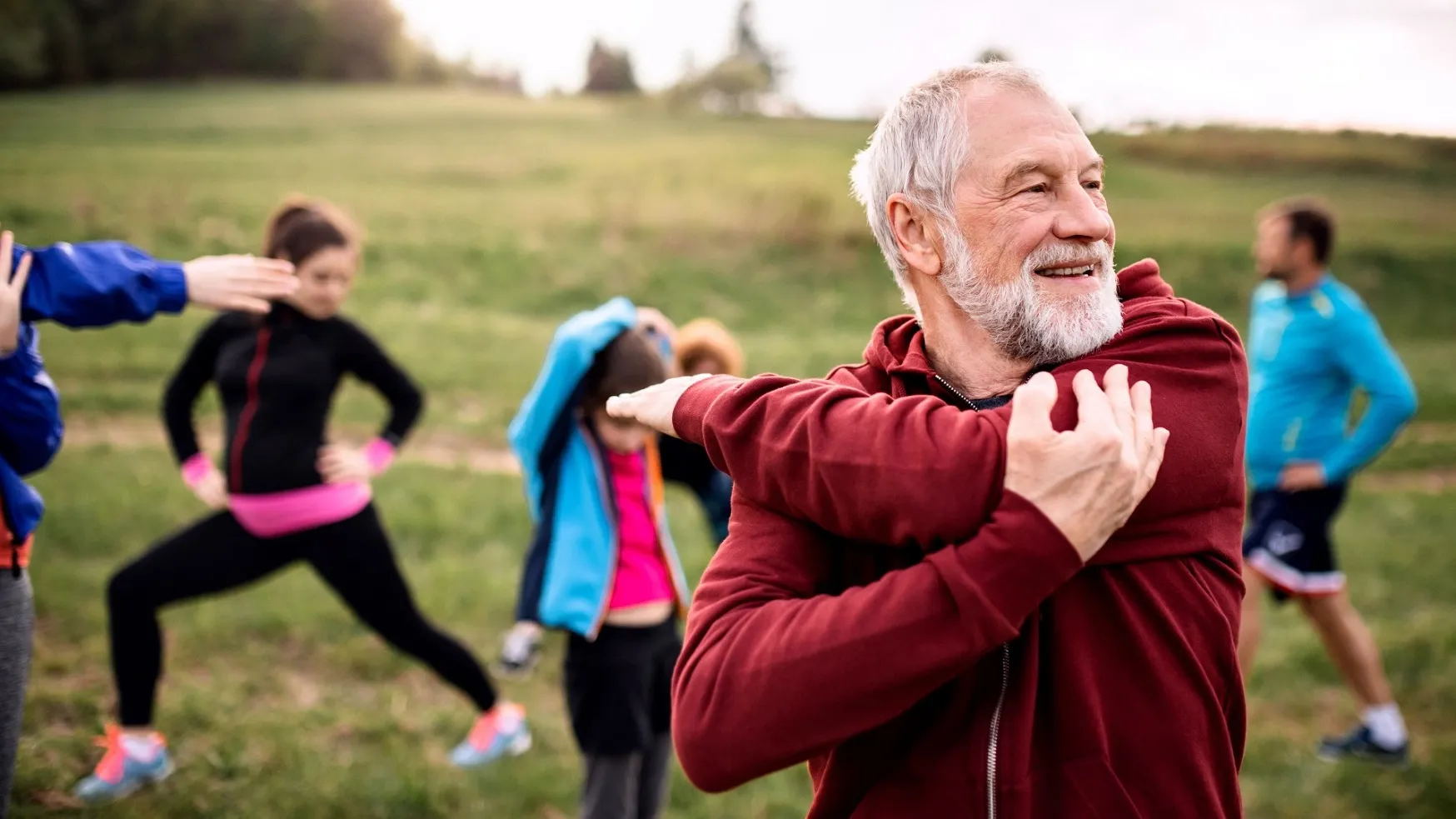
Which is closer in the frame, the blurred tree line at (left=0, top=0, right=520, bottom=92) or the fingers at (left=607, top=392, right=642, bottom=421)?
the fingers at (left=607, top=392, right=642, bottom=421)

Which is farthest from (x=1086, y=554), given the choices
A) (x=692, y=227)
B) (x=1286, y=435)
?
(x=692, y=227)

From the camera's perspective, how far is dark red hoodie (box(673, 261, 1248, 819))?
4.50 ft

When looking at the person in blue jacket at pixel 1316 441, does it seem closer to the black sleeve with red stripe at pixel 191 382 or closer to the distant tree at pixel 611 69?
the black sleeve with red stripe at pixel 191 382

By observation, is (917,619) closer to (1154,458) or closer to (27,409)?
(1154,458)

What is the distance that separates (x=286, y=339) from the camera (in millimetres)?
4430

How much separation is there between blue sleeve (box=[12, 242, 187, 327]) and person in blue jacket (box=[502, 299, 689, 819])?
4.10ft

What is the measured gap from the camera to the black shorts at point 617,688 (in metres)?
3.46

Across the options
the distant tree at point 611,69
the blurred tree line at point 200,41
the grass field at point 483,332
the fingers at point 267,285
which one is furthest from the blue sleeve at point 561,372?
the distant tree at point 611,69

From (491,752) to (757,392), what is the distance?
362 centimetres

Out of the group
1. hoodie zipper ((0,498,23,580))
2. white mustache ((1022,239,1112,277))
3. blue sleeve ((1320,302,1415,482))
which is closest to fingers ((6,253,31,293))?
hoodie zipper ((0,498,23,580))

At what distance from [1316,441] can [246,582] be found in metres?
5.17

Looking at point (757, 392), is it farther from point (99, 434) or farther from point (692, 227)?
point (692, 227)

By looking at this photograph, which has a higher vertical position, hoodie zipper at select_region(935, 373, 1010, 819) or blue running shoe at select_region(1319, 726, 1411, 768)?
hoodie zipper at select_region(935, 373, 1010, 819)

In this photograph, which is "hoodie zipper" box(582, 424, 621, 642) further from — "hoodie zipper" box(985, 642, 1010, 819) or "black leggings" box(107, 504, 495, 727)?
"hoodie zipper" box(985, 642, 1010, 819)
